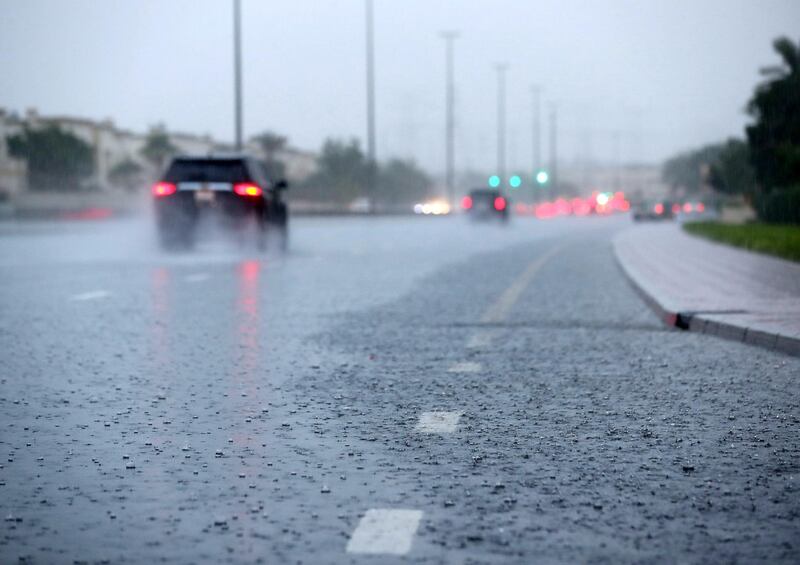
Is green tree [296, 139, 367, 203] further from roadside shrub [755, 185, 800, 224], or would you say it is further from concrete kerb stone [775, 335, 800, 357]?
concrete kerb stone [775, 335, 800, 357]

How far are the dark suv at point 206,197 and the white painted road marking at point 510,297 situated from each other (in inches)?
228

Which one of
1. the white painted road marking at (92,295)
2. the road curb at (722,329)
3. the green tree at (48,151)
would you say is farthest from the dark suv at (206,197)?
the green tree at (48,151)

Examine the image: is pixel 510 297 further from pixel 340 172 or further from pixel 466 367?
pixel 340 172

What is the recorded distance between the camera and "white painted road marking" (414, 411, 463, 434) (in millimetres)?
7840

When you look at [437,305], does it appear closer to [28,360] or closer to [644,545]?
[28,360]

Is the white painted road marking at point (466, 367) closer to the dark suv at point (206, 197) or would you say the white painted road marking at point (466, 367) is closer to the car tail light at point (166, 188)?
the dark suv at point (206, 197)

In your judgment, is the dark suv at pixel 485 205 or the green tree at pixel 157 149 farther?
the green tree at pixel 157 149

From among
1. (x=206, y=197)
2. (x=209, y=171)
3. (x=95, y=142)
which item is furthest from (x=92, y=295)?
(x=95, y=142)

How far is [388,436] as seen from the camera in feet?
25.1

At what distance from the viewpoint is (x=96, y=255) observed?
28.7m

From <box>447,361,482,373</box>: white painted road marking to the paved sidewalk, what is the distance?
271 cm

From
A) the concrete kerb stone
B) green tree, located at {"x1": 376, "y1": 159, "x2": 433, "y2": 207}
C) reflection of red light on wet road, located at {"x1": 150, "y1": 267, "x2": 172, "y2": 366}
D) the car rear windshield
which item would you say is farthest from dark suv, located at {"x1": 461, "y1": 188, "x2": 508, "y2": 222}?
green tree, located at {"x1": 376, "y1": 159, "x2": 433, "y2": 207}

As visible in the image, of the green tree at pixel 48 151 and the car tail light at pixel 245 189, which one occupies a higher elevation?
the green tree at pixel 48 151

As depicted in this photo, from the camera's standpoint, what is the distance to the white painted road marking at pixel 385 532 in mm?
5234
